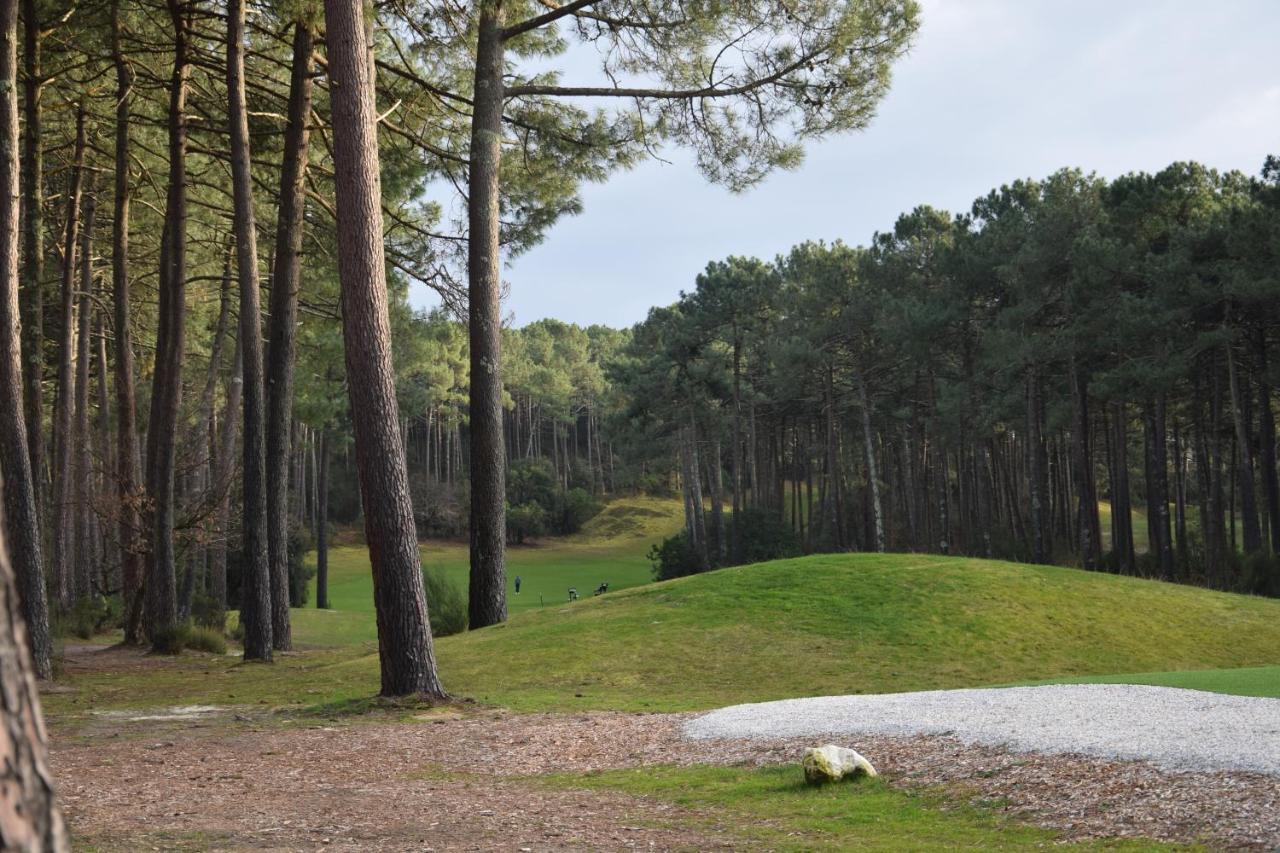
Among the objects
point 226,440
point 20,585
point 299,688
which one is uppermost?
point 226,440

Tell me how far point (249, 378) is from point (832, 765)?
11665 mm

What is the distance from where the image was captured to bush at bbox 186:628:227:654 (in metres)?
17.6

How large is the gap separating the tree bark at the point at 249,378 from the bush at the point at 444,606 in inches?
101

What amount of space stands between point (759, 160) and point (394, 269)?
23.0 feet

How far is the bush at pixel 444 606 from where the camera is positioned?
17.8m

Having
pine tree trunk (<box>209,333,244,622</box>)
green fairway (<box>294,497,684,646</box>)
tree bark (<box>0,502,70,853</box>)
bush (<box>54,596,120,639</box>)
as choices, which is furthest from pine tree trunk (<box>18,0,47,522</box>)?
tree bark (<box>0,502,70,853</box>)

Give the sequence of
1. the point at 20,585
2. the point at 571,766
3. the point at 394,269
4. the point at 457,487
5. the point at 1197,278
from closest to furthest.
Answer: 1. the point at 571,766
2. the point at 20,585
3. the point at 394,269
4. the point at 1197,278
5. the point at 457,487

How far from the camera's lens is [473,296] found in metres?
16.8

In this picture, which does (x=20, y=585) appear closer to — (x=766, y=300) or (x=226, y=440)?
(x=226, y=440)

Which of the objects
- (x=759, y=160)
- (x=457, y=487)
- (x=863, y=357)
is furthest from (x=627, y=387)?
(x=759, y=160)

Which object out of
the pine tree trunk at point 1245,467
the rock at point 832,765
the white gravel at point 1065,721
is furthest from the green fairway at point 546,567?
the pine tree trunk at point 1245,467

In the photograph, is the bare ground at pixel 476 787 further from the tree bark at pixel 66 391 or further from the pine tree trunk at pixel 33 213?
the tree bark at pixel 66 391

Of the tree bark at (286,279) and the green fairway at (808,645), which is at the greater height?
the tree bark at (286,279)

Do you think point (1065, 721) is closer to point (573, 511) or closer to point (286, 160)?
point (286, 160)
